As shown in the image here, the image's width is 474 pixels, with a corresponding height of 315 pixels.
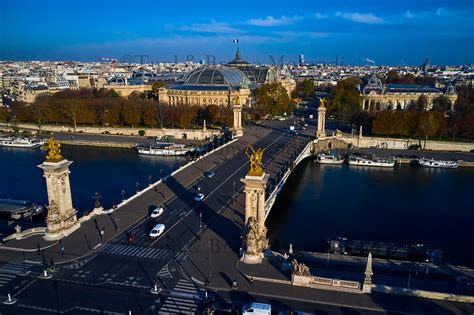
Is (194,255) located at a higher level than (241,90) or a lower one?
lower

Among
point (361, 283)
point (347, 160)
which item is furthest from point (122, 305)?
point (347, 160)

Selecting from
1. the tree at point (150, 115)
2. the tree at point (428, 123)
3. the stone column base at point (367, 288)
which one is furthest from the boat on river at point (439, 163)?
the tree at point (150, 115)

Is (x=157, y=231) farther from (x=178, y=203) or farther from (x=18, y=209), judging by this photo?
(x=18, y=209)

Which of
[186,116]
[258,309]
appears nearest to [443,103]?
[186,116]

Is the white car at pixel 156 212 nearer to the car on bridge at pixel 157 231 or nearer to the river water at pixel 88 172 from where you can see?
the car on bridge at pixel 157 231

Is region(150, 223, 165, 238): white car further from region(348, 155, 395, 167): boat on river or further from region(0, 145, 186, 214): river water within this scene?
region(348, 155, 395, 167): boat on river

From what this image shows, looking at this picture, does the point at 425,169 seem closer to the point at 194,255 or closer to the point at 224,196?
the point at 224,196
